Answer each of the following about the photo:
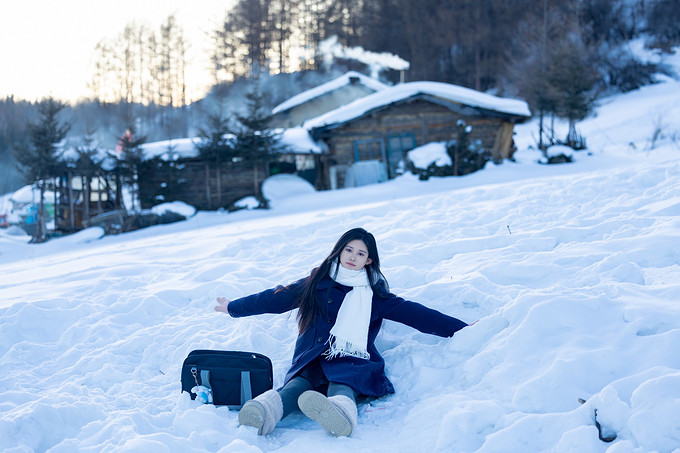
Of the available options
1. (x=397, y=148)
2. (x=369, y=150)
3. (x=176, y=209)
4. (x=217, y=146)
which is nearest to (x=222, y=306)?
(x=176, y=209)

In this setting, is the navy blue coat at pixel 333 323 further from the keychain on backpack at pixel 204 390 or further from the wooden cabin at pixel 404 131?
the wooden cabin at pixel 404 131

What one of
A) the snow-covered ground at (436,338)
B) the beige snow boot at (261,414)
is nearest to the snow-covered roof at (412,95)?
the snow-covered ground at (436,338)

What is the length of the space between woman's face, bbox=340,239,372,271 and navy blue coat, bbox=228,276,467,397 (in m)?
0.17

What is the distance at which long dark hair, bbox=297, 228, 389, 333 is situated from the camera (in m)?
3.60

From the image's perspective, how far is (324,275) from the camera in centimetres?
366

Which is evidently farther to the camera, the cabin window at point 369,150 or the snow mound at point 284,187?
the cabin window at point 369,150

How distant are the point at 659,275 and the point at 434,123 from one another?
54.9ft

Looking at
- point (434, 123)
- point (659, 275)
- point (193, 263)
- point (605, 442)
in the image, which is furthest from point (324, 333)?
point (434, 123)

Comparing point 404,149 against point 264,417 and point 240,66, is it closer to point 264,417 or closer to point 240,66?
point 264,417

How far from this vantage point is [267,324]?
455 centimetres

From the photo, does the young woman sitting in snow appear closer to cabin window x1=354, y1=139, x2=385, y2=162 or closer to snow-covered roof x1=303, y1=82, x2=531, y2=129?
snow-covered roof x1=303, y1=82, x2=531, y2=129

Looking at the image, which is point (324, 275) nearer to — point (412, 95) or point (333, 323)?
point (333, 323)

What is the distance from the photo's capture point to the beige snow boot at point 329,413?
2824 mm

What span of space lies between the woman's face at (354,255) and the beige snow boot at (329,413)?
39.7 inches
